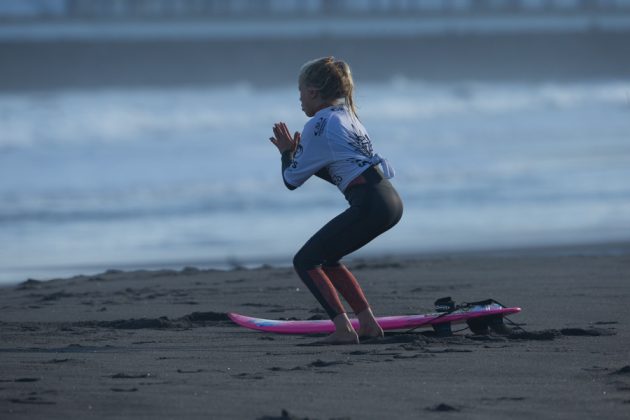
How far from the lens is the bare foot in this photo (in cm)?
569

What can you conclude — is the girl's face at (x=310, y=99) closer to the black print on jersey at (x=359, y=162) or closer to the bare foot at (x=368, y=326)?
the black print on jersey at (x=359, y=162)

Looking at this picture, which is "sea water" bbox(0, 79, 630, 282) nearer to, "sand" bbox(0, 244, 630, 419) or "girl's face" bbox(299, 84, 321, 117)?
"sand" bbox(0, 244, 630, 419)

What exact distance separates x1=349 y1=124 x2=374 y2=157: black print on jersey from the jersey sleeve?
126mm

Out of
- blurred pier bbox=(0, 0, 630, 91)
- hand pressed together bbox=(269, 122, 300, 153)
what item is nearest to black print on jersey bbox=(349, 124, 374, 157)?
hand pressed together bbox=(269, 122, 300, 153)

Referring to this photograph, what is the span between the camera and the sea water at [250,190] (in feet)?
34.3

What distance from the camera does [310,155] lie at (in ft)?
18.1

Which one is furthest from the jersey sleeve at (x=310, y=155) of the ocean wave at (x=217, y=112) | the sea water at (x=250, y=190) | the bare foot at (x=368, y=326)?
the ocean wave at (x=217, y=112)

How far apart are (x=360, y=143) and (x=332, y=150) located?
15 cm

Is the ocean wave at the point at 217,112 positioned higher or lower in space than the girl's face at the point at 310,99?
higher

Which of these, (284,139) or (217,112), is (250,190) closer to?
(284,139)

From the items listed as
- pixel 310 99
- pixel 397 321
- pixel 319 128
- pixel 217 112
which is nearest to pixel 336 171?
pixel 319 128

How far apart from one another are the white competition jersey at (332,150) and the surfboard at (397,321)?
77 cm

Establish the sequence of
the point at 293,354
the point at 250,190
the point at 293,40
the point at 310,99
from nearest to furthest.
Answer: the point at 293,354
the point at 310,99
the point at 250,190
the point at 293,40

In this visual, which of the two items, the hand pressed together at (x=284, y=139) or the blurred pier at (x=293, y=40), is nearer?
the hand pressed together at (x=284, y=139)
